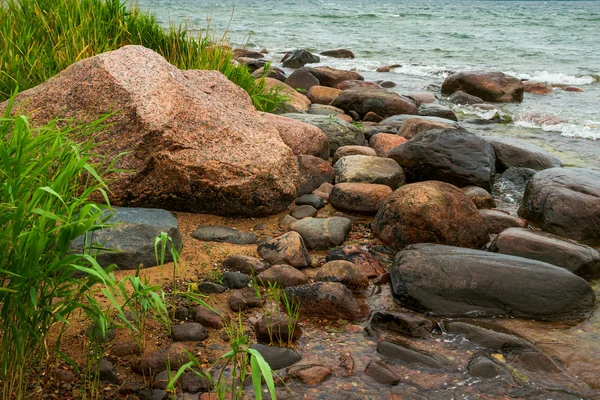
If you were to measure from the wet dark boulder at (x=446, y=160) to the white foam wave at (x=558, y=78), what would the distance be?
8840 millimetres

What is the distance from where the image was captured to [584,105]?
11.3 meters

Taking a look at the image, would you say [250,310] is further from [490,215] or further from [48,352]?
[490,215]

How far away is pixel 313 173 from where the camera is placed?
229 inches

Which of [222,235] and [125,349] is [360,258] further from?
[125,349]

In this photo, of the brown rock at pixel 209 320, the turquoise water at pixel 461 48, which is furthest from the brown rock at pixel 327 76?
the brown rock at pixel 209 320

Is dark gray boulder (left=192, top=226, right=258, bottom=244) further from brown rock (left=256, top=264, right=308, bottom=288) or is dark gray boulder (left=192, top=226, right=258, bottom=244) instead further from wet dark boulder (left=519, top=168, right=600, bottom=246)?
wet dark boulder (left=519, top=168, right=600, bottom=246)

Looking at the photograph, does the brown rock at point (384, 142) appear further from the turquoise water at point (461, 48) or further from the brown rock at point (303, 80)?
the brown rock at point (303, 80)

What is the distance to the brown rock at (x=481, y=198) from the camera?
5641 millimetres

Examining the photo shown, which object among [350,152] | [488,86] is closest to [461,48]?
[488,86]

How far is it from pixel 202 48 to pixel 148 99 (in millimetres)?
2882

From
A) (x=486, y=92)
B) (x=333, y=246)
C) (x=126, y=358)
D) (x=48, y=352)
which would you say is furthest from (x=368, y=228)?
(x=486, y=92)

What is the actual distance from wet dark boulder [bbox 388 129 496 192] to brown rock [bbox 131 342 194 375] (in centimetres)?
351

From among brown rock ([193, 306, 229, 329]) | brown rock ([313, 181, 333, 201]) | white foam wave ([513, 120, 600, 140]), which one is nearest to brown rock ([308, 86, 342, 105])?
white foam wave ([513, 120, 600, 140])

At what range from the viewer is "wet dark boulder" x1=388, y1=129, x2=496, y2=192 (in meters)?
5.95
